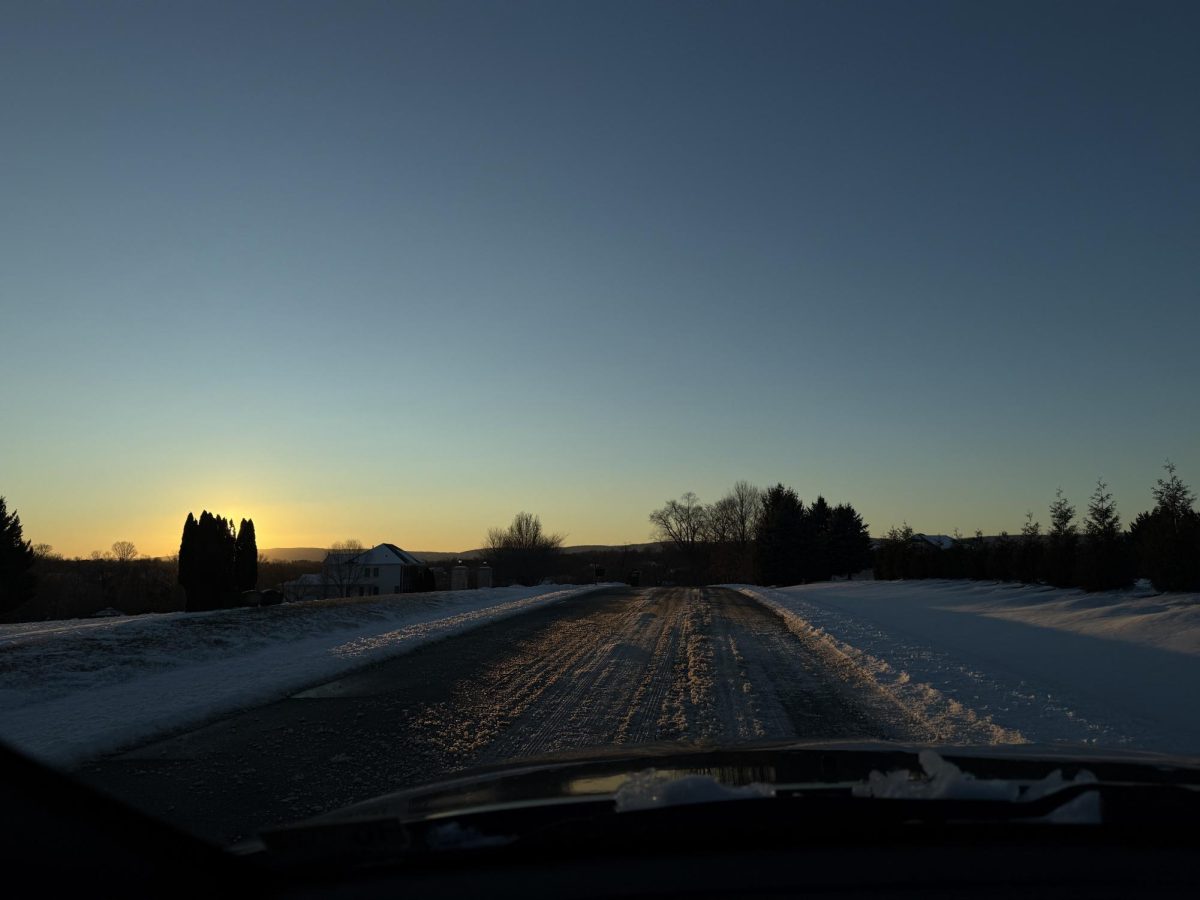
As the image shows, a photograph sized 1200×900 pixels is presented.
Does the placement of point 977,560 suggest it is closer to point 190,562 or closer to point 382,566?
point 190,562

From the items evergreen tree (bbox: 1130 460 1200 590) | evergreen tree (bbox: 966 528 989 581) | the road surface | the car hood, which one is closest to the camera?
the car hood

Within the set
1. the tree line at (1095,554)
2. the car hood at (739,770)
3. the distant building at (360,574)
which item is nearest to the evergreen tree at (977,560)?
the tree line at (1095,554)

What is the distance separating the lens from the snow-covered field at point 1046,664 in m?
6.72

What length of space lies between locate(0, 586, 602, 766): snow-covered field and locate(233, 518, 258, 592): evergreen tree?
43.2ft

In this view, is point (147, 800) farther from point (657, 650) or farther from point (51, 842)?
point (657, 650)

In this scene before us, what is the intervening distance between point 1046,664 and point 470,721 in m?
7.70

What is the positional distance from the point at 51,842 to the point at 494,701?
755cm

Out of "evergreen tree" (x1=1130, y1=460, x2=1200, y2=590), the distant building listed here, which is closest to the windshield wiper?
"evergreen tree" (x1=1130, y1=460, x2=1200, y2=590)

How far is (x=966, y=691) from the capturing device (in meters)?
8.48

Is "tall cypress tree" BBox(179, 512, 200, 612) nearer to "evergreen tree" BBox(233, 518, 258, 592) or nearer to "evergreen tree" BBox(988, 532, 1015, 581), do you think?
"evergreen tree" BBox(233, 518, 258, 592)

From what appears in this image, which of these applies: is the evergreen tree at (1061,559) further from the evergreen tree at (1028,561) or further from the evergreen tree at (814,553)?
the evergreen tree at (814,553)

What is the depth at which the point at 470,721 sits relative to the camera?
7516 millimetres

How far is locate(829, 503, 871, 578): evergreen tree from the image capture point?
201ft

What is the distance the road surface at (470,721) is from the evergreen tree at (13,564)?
25837mm
